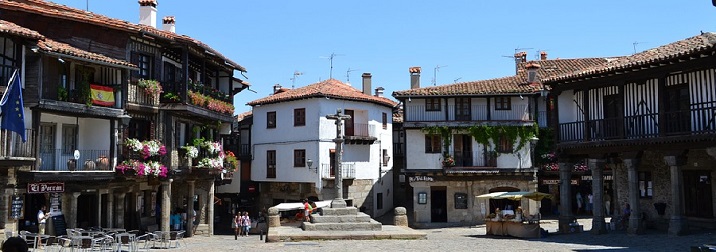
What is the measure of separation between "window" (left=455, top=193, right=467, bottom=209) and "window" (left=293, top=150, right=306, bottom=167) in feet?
30.8

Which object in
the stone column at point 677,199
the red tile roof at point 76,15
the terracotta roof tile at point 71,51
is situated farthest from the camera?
the red tile roof at point 76,15

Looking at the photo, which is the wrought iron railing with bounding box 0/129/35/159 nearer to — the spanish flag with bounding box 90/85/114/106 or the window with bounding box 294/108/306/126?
the spanish flag with bounding box 90/85/114/106

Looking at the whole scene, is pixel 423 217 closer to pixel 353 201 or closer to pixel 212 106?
pixel 353 201

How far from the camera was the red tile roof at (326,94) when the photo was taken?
1662 inches

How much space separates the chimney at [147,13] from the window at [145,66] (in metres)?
3.35

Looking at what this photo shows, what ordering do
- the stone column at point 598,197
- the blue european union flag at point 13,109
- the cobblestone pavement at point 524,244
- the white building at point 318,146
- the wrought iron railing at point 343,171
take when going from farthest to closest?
the white building at point 318,146
the wrought iron railing at point 343,171
the stone column at point 598,197
the cobblestone pavement at point 524,244
the blue european union flag at point 13,109

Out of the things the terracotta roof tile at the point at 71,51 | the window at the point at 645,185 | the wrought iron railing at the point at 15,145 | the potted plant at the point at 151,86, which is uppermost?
the terracotta roof tile at the point at 71,51

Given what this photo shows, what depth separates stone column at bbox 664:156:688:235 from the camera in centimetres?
2366

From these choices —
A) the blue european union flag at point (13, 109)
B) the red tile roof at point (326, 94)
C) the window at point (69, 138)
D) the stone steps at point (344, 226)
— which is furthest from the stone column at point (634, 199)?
the window at point (69, 138)

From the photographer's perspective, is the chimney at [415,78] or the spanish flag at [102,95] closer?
the spanish flag at [102,95]

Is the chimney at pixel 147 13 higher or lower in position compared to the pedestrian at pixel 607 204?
higher

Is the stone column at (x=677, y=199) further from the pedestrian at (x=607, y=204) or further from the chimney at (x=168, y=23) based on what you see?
the chimney at (x=168, y=23)

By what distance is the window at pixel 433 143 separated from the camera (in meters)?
41.3

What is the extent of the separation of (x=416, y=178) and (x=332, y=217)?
1405 centimetres
